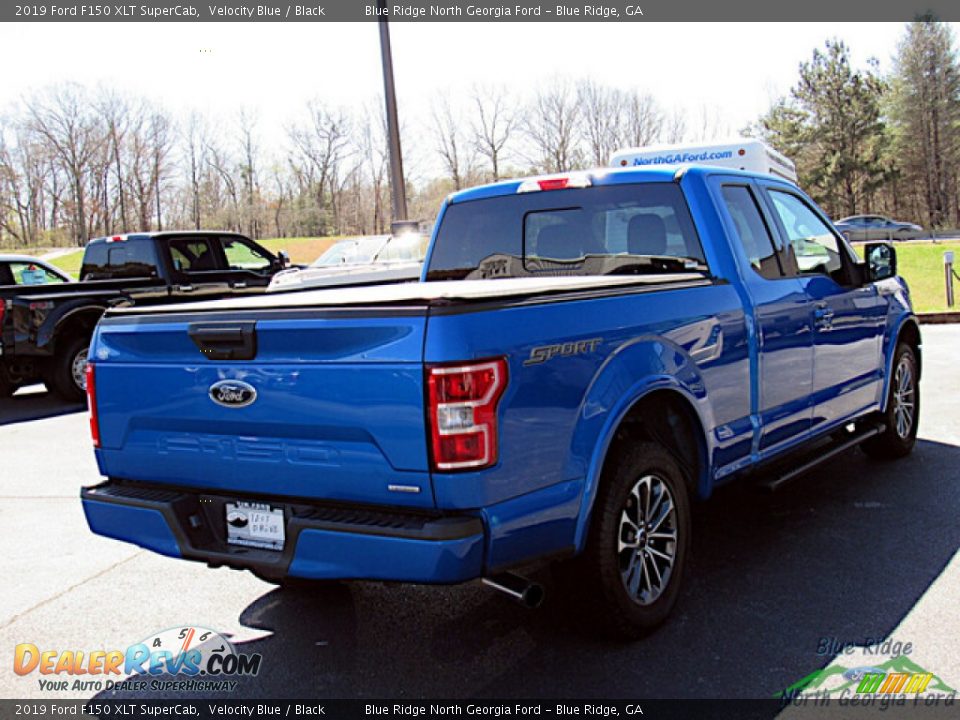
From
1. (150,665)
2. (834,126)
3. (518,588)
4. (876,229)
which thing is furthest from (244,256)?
(834,126)

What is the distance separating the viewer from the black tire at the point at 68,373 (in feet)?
35.9

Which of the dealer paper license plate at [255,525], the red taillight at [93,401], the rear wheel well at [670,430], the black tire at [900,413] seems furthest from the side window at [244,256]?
the dealer paper license plate at [255,525]

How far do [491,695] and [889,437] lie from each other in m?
4.20

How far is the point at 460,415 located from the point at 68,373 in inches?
374

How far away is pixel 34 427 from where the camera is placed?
379 inches

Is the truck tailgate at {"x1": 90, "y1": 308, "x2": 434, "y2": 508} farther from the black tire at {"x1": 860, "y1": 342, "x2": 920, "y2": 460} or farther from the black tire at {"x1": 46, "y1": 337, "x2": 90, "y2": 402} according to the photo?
the black tire at {"x1": 46, "y1": 337, "x2": 90, "y2": 402}

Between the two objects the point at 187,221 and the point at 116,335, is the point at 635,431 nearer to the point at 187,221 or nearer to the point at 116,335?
the point at 116,335

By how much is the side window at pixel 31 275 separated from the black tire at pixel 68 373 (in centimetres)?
148

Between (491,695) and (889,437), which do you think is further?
(889,437)

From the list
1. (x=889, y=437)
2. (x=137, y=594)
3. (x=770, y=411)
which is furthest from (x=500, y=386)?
(x=889, y=437)

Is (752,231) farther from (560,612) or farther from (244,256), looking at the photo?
(244,256)

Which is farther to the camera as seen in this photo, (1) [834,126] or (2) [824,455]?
(1) [834,126]

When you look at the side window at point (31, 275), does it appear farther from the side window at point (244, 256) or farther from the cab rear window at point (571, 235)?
the cab rear window at point (571, 235)

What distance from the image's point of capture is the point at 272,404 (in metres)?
3.19
